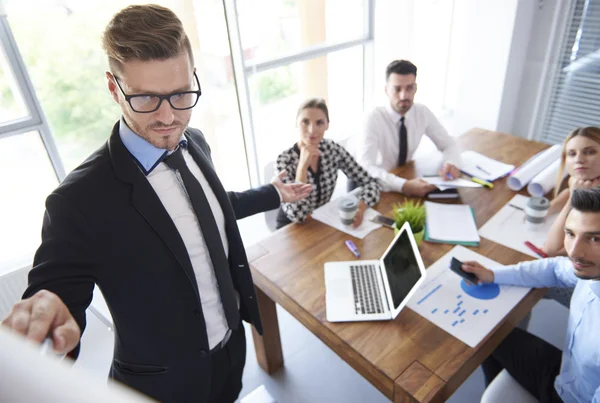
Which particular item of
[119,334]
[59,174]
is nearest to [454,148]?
[119,334]

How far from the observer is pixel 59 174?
2.31 metres

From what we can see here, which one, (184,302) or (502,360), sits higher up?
(184,302)

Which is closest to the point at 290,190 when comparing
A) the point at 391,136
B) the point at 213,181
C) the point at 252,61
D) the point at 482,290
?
the point at 213,181

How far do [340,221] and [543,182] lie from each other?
1.03 m

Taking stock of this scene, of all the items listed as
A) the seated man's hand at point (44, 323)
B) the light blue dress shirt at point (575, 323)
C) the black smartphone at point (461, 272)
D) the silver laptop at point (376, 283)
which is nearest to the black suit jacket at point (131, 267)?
the seated man's hand at point (44, 323)

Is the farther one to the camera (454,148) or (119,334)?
(454,148)

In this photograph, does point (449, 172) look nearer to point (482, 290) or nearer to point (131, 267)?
point (482, 290)

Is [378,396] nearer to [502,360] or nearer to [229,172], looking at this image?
[502,360]

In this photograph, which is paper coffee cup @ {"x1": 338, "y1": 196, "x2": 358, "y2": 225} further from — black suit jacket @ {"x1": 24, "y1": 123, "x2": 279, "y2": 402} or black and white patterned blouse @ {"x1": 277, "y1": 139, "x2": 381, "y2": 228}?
black suit jacket @ {"x1": 24, "y1": 123, "x2": 279, "y2": 402}

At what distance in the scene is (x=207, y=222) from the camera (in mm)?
1142

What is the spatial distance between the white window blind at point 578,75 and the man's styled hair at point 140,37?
3.56 m

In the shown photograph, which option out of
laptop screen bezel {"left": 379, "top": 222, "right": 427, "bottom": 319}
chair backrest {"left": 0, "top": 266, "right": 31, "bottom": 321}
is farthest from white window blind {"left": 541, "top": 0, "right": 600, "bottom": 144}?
chair backrest {"left": 0, "top": 266, "right": 31, "bottom": 321}

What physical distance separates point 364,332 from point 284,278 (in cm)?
38

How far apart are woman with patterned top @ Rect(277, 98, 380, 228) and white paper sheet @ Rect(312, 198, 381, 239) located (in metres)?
0.03
